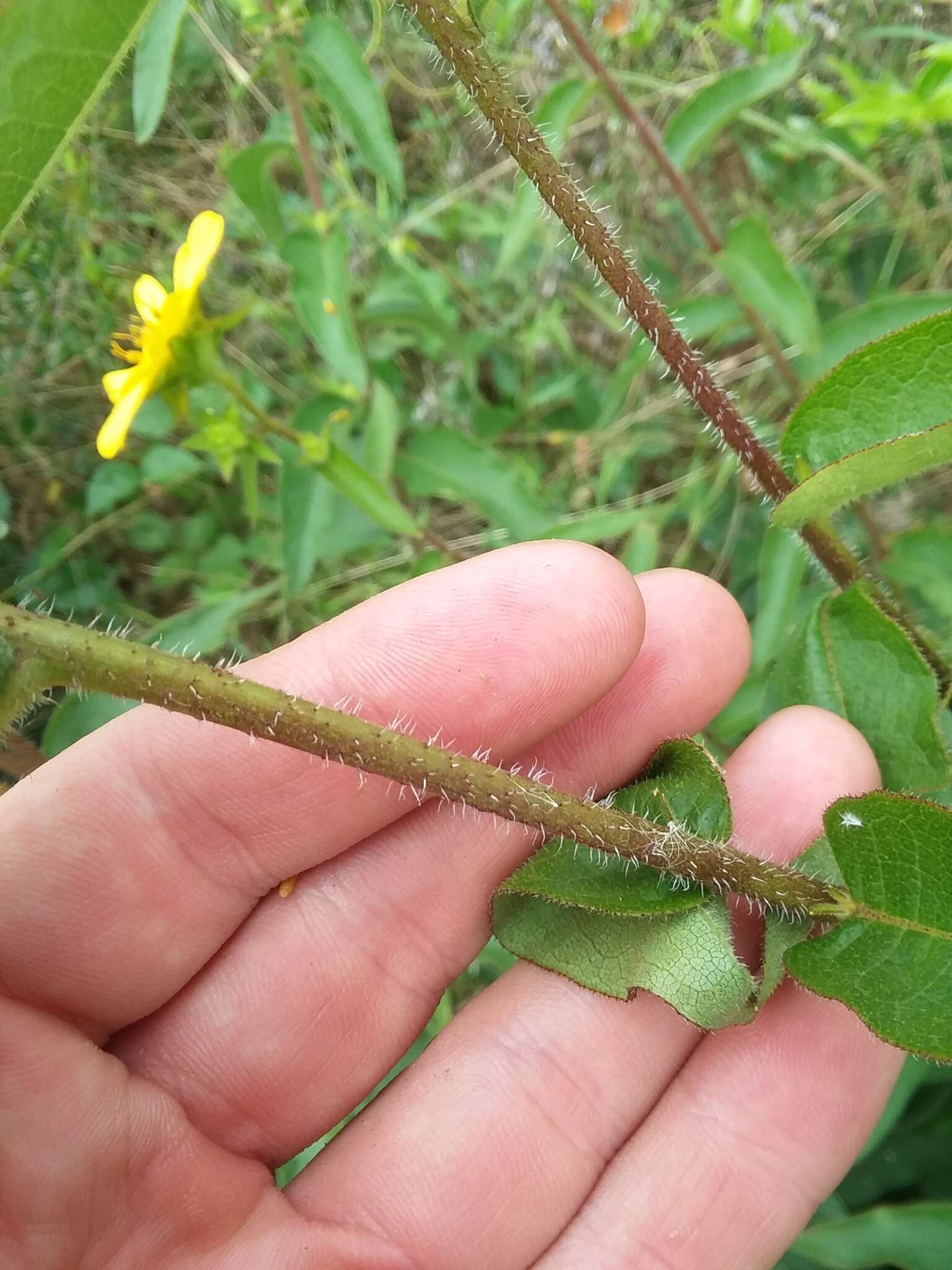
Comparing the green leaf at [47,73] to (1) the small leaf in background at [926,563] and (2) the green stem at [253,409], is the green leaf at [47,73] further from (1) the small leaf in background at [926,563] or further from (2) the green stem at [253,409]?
(1) the small leaf in background at [926,563]

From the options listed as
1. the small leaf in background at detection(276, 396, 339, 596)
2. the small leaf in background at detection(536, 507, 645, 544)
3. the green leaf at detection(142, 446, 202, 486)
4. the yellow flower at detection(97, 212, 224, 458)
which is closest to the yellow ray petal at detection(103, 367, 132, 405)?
the yellow flower at detection(97, 212, 224, 458)

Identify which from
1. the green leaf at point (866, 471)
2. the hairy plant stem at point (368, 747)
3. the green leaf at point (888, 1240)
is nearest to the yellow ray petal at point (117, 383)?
the hairy plant stem at point (368, 747)

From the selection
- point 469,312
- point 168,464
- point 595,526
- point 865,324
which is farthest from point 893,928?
point 469,312

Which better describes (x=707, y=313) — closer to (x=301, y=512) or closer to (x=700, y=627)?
(x=700, y=627)

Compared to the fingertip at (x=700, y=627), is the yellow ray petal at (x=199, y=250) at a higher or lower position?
higher

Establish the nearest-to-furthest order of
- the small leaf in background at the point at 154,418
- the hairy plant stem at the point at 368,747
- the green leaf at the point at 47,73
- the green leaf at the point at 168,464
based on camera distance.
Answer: the green leaf at the point at 47,73 → the hairy plant stem at the point at 368,747 → the small leaf in background at the point at 154,418 → the green leaf at the point at 168,464

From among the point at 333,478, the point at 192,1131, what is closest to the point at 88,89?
the point at 333,478

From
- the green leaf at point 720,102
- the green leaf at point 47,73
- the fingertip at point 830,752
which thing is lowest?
the fingertip at point 830,752
